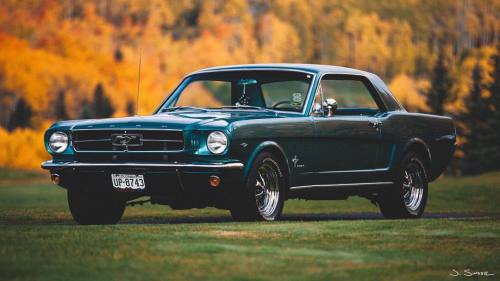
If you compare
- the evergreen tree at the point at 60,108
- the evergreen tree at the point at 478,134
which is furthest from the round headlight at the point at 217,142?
the evergreen tree at the point at 60,108

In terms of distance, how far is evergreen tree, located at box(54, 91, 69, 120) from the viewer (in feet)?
586

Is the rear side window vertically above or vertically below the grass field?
above

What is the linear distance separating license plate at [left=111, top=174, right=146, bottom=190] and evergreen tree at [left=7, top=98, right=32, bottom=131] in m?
157

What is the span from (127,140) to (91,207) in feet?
3.56

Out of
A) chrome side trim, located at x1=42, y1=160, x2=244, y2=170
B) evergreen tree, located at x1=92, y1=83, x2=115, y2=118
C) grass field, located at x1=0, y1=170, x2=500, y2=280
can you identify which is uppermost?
chrome side trim, located at x1=42, y1=160, x2=244, y2=170

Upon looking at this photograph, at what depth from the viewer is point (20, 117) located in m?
169

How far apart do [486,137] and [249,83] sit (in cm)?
7098

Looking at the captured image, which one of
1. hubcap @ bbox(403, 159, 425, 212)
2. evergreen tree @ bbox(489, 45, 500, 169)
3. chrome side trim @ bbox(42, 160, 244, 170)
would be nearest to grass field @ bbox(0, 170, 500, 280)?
chrome side trim @ bbox(42, 160, 244, 170)

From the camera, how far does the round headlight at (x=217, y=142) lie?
11633mm

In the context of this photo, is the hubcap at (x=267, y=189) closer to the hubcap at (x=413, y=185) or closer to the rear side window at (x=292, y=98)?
the rear side window at (x=292, y=98)

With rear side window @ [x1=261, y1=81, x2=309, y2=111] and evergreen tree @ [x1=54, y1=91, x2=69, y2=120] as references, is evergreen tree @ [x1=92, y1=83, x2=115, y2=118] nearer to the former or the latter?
evergreen tree @ [x1=54, y1=91, x2=69, y2=120]

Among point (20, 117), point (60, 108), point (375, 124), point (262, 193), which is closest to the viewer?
point (262, 193)

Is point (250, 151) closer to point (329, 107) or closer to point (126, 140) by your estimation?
point (126, 140)

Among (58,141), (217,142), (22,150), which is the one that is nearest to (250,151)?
(217,142)
